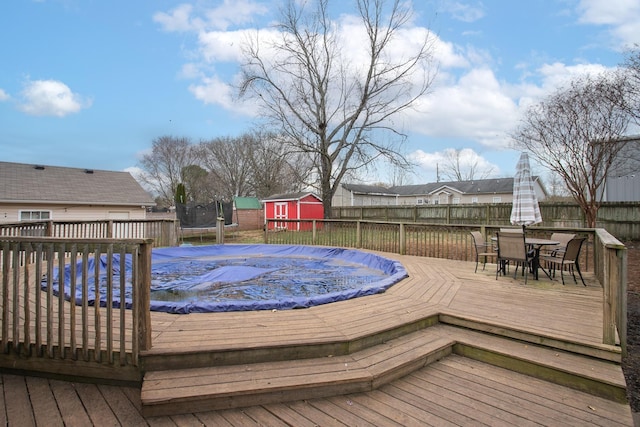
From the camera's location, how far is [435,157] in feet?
126

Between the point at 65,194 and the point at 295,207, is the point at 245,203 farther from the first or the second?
the point at 65,194

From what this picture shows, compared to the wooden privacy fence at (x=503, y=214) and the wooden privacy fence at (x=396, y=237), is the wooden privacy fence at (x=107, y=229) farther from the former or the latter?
the wooden privacy fence at (x=503, y=214)

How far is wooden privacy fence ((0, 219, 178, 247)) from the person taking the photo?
6289 mm

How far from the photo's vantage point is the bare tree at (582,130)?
9281mm

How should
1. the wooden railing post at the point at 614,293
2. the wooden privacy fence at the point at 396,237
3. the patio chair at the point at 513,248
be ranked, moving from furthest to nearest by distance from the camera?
the wooden privacy fence at the point at 396,237 < the patio chair at the point at 513,248 < the wooden railing post at the point at 614,293

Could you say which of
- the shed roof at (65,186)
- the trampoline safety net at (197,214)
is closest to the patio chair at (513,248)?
the trampoline safety net at (197,214)

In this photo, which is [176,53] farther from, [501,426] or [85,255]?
[501,426]

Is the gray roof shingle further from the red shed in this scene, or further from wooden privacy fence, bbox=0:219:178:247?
wooden privacy fence, bbox=0:219:178:247

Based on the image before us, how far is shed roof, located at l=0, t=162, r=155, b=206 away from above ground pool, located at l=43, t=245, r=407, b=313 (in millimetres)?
Answer: 8964

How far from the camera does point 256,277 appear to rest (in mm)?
6043

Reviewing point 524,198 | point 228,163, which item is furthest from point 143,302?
point 228,163

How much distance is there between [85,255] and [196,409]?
51.8 inches

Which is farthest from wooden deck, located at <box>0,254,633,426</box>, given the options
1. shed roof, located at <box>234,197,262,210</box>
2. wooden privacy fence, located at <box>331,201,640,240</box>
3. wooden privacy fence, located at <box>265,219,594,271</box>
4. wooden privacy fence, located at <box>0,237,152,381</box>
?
shed roof, located at <box>234,197,262,210</box>

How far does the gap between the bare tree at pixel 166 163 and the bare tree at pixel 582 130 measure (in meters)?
29.1
